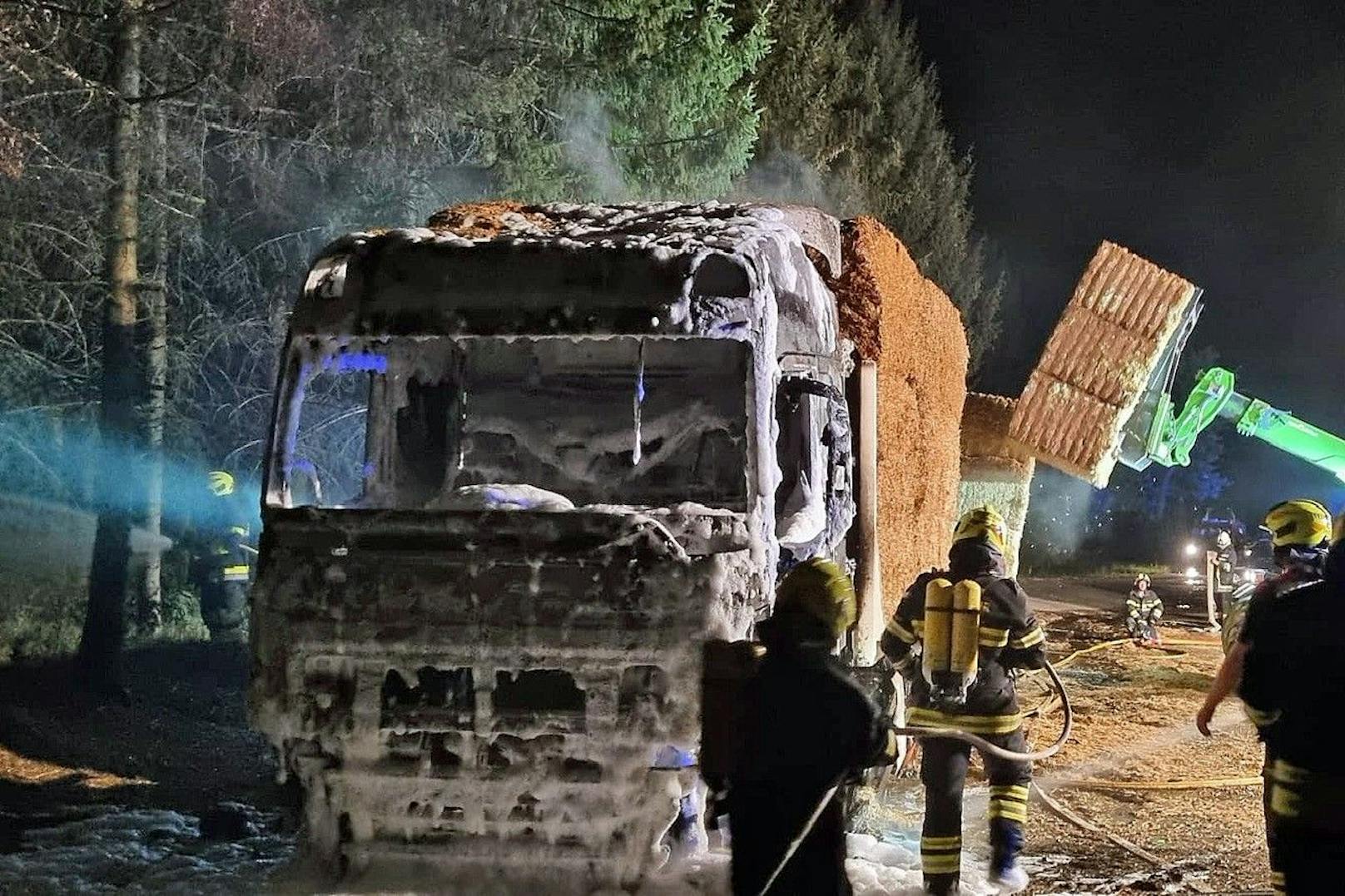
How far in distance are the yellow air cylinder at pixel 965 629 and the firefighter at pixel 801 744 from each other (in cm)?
193

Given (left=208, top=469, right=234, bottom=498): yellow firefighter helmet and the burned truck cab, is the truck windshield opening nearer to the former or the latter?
the burned truck cab

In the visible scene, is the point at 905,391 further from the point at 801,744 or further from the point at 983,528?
the point at 801,744

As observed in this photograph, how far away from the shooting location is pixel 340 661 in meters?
4.98

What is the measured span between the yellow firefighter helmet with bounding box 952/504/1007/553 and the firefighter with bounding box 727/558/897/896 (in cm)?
235

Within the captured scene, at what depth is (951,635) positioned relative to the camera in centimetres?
540

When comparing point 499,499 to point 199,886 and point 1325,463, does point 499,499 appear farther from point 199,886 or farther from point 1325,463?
point 1325,463

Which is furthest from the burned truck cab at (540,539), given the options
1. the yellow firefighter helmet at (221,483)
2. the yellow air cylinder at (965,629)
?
the yellow firefighter helmet at (221,483)

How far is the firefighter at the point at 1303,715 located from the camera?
3.77 meters

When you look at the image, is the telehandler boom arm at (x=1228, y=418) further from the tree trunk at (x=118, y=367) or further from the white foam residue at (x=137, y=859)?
the white foam residue at (x=137, y=859)

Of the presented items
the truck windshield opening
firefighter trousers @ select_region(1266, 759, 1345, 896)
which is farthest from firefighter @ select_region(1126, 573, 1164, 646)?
firefighter trousers @ select_region(1266, 759, 1345, 896)

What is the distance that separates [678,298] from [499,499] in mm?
1223

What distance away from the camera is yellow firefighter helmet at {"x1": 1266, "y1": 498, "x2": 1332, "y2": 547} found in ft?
17.1

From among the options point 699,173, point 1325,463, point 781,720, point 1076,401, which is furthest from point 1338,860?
point 1325,463

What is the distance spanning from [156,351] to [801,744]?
9373 mm
